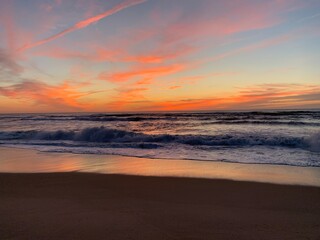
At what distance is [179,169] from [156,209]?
308cm

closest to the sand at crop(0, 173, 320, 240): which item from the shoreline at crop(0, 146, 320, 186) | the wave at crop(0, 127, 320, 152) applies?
the shoreline at crop(0, 146, 320, 186)

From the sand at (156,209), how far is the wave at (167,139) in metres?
7.17

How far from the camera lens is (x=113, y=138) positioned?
16.3 m

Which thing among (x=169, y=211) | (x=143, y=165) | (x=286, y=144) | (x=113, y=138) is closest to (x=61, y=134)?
(x=113, y=138)

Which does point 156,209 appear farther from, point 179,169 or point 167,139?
point 167,139

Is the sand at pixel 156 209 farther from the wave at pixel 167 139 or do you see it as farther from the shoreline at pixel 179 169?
the wave at pixel 167 139

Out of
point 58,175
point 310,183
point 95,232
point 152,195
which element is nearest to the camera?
point 95,232

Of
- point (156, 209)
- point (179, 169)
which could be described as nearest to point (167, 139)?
point (179, 169)

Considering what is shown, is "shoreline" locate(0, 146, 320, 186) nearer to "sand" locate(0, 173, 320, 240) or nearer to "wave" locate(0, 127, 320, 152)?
"sand" locate(0, 173, 320, 240)

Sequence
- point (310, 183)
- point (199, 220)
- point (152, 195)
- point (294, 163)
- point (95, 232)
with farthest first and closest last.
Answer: point (294, 163) → point (310, 183) → point (152, 195) → point (199, 220) → point (95, 232)

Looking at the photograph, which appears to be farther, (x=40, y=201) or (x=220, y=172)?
(x=220, y=172)

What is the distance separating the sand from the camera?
10.3 ft

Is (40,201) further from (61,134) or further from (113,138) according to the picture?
(61,134)

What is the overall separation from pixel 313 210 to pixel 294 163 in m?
4.21
